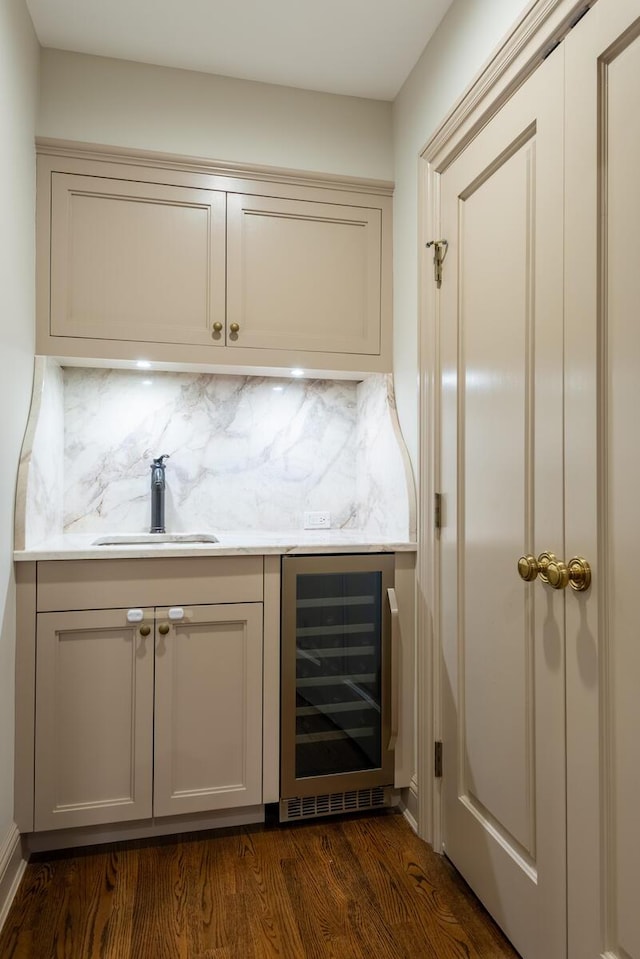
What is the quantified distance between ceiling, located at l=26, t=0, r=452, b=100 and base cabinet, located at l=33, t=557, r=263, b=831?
1.75m

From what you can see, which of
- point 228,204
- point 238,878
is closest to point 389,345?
point 228,204

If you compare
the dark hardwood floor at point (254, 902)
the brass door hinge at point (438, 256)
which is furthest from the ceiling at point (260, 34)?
the dark hardwood floor at point (254, 902)

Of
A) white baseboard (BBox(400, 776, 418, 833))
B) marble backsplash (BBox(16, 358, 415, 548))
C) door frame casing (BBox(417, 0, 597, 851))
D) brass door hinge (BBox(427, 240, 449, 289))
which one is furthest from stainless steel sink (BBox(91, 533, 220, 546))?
brass door hinge (BBox(427, 240, 449, 289))

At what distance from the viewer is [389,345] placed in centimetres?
233

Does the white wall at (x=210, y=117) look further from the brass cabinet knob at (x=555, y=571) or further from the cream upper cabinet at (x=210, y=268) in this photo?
the brass cabinet knob at (x=555, y=571)

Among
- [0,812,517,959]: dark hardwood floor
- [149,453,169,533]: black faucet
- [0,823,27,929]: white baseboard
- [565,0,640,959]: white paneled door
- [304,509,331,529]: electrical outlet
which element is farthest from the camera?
[304,509,331,529]: electrical outlet

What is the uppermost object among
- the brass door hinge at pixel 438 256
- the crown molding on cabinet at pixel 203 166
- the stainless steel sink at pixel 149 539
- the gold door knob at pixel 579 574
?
the crown molding on cabinet at pixel 203 166

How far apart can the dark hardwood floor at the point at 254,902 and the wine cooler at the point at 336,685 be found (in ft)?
0.46

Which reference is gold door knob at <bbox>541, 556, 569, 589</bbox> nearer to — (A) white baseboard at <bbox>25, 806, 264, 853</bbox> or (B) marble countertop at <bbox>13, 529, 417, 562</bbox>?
(B) marble countertop at <bbox>13, 529, 417, 562</bbox>

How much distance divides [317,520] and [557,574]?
1.43m

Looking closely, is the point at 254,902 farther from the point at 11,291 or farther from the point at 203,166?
the point at 203,166

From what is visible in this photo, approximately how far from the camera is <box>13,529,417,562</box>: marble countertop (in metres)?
1.83

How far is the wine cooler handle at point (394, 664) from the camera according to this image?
205 centimetres

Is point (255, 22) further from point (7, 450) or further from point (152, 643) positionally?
point (152, 643)
